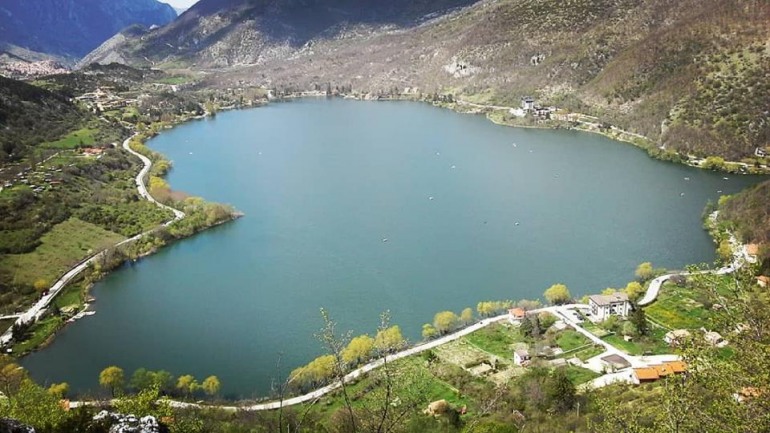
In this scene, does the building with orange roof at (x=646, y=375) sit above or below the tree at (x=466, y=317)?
above

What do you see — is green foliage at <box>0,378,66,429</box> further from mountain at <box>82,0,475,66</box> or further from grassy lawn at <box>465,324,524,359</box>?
mountain at <box>82,0,475,66</box>

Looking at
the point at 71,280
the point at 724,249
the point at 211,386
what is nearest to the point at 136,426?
the point at 211,386

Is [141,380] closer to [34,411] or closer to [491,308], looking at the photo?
[34,411]

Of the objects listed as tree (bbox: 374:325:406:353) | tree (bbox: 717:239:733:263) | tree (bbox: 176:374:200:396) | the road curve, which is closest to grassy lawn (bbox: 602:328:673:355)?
tree (bbox: 717:239:733:263)

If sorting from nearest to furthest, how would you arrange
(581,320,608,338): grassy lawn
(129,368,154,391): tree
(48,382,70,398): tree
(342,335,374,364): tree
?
(48,382,70,398): tree → (129,368,154,391): tree → (342,335,374,364): tree → (581,320,608,338): grassy lawn

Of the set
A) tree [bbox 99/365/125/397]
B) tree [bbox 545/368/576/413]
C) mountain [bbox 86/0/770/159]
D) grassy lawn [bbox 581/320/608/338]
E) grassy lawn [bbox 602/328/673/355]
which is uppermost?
mountain [bbox 86/0/770/159]

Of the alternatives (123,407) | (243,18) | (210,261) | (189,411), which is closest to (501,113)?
(210,261)

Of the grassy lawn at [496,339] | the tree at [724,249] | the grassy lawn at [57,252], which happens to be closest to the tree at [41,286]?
the grassy lawn at [57,252]

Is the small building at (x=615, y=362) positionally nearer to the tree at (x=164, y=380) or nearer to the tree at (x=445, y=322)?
the tree at (x=445, y=322)
